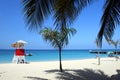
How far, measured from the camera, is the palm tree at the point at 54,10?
18.4 ft

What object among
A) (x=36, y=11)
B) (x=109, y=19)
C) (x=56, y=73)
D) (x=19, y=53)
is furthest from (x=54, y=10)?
(x=19, y=53)

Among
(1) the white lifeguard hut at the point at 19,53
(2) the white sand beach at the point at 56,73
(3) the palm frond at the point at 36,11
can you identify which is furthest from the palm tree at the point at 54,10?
(1) the white lifeguard hut at the point at 19,53

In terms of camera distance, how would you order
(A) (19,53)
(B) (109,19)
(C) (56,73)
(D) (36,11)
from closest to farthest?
(D) (36,11), (B) (109,19), (C) (56,73), (A) (19,53)

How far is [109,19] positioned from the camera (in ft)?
26.9

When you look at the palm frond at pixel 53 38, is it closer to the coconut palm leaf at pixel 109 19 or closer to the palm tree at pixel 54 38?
the palm tree at pixel 54 38

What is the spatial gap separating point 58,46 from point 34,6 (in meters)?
6.78

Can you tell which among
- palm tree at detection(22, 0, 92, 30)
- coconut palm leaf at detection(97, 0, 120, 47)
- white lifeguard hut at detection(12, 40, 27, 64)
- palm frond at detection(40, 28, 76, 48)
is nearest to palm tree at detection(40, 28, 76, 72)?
palm frond at detection(40, 28, 76, 48)

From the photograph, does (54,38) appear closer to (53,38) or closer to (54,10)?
(53,38)

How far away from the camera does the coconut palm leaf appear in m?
7.65

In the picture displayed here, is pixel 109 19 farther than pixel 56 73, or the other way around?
pixel 56 73

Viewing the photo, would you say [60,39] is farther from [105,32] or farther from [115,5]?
[115,5]

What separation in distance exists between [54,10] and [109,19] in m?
2.93

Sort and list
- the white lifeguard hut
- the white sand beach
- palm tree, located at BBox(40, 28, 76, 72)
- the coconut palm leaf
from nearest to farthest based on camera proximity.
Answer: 1. the coconut palm leaf
2. the white sand beach
3. palm tree, located at BBox(40, 28, 76, 72)
4. the white lifeguard hut

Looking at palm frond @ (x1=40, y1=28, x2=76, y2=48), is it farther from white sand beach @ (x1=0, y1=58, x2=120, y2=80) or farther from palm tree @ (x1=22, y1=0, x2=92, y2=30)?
palm tree @ (x1=22, y1=0, x2=92, y2=30)
